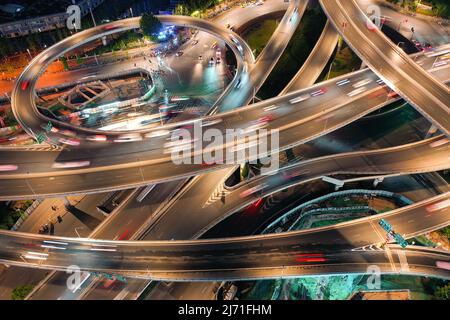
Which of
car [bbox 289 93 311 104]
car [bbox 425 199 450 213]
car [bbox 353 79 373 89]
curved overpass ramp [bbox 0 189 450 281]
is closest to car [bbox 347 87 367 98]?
car [bbox 353 79 373 89]

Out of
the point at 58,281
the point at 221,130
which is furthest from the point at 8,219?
the point at 221,130

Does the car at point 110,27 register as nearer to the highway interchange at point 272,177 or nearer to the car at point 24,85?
the car at point 24,85

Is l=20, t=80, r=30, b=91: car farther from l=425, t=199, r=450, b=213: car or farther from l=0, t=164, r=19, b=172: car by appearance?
l=425, t=199, r=450, b=213: car

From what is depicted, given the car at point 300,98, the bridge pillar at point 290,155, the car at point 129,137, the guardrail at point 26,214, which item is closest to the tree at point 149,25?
the car at point 129,137

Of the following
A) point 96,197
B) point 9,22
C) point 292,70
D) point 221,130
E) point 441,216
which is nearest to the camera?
point 441,216

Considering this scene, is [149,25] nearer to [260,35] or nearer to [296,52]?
[260,35]

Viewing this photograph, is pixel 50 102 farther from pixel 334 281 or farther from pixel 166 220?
pixel 334 281

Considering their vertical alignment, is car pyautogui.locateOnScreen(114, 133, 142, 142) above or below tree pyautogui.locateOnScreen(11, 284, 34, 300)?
above
